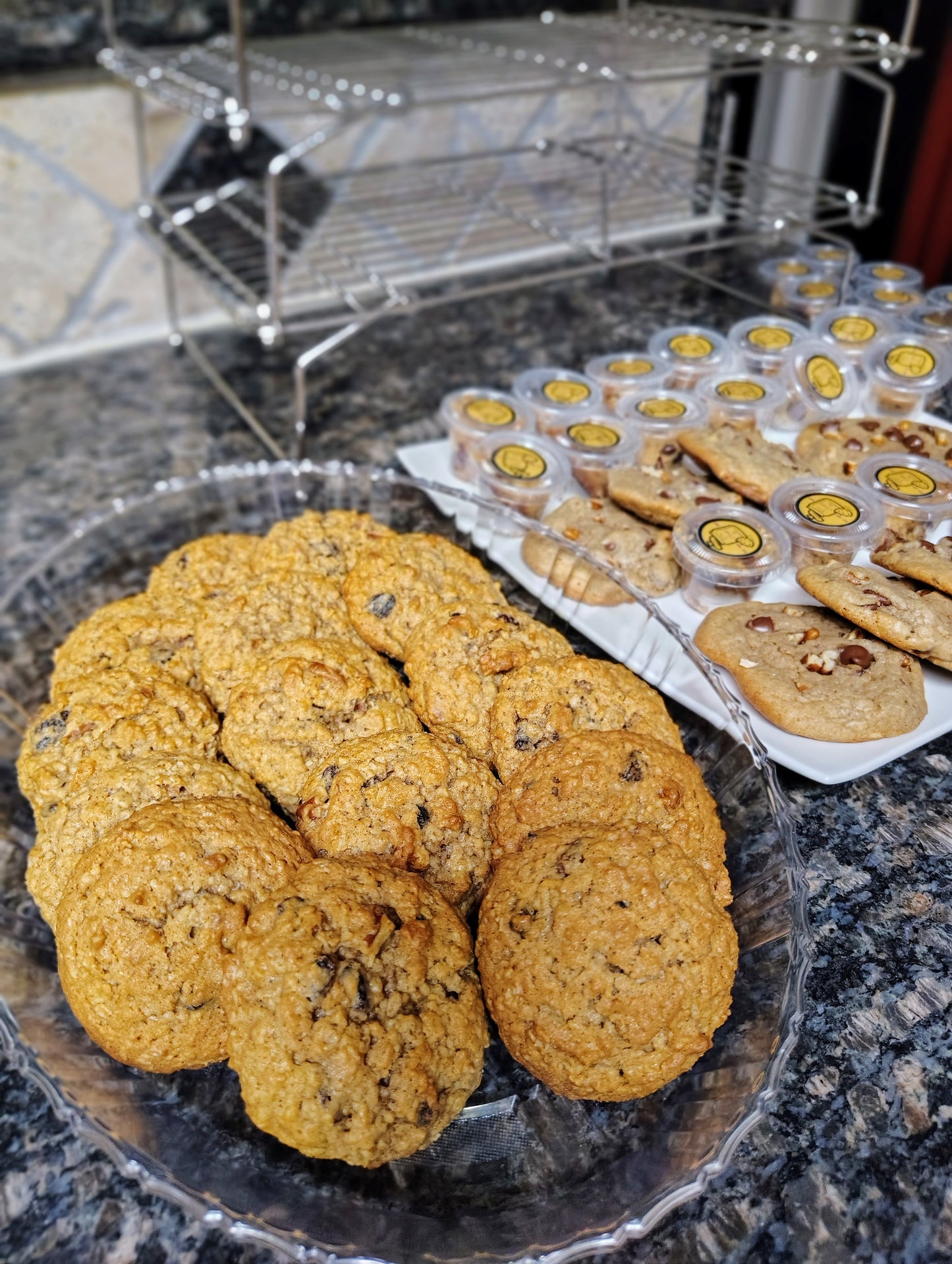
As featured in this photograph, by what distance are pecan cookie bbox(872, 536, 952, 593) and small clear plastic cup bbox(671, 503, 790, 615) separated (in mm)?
102

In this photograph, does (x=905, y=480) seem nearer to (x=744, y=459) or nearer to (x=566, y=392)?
(x=744, y=459)

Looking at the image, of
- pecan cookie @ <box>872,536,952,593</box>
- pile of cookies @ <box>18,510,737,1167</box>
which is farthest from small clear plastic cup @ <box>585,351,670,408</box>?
pile of cookies @ <box>18,510,737,1167</box>

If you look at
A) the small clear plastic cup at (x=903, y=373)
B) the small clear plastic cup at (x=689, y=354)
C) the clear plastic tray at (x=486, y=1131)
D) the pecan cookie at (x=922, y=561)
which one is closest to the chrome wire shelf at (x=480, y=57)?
the small clear plastic cup at (x=689, y=354)

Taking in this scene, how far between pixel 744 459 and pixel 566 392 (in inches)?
10.3

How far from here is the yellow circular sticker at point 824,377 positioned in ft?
4.37

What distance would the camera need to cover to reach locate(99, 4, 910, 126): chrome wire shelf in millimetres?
1385

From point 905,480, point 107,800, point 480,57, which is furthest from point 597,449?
point 480,57

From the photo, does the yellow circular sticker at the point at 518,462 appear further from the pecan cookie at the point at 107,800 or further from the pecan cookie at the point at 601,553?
the pecan cookie at the point at 107,800

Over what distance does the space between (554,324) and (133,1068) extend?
143cm

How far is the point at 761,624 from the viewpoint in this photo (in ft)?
3.21

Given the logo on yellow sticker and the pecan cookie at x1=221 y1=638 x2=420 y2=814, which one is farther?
the logo on yellow sticker

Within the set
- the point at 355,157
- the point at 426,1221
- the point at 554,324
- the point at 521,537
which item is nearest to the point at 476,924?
the point at 426,1221

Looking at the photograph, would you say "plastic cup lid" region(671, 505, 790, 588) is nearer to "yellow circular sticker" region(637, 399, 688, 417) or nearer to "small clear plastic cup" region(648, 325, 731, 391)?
"yellow circular sticker" region(637, 399, 688, 417)

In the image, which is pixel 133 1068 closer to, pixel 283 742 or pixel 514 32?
pixel 283 742
